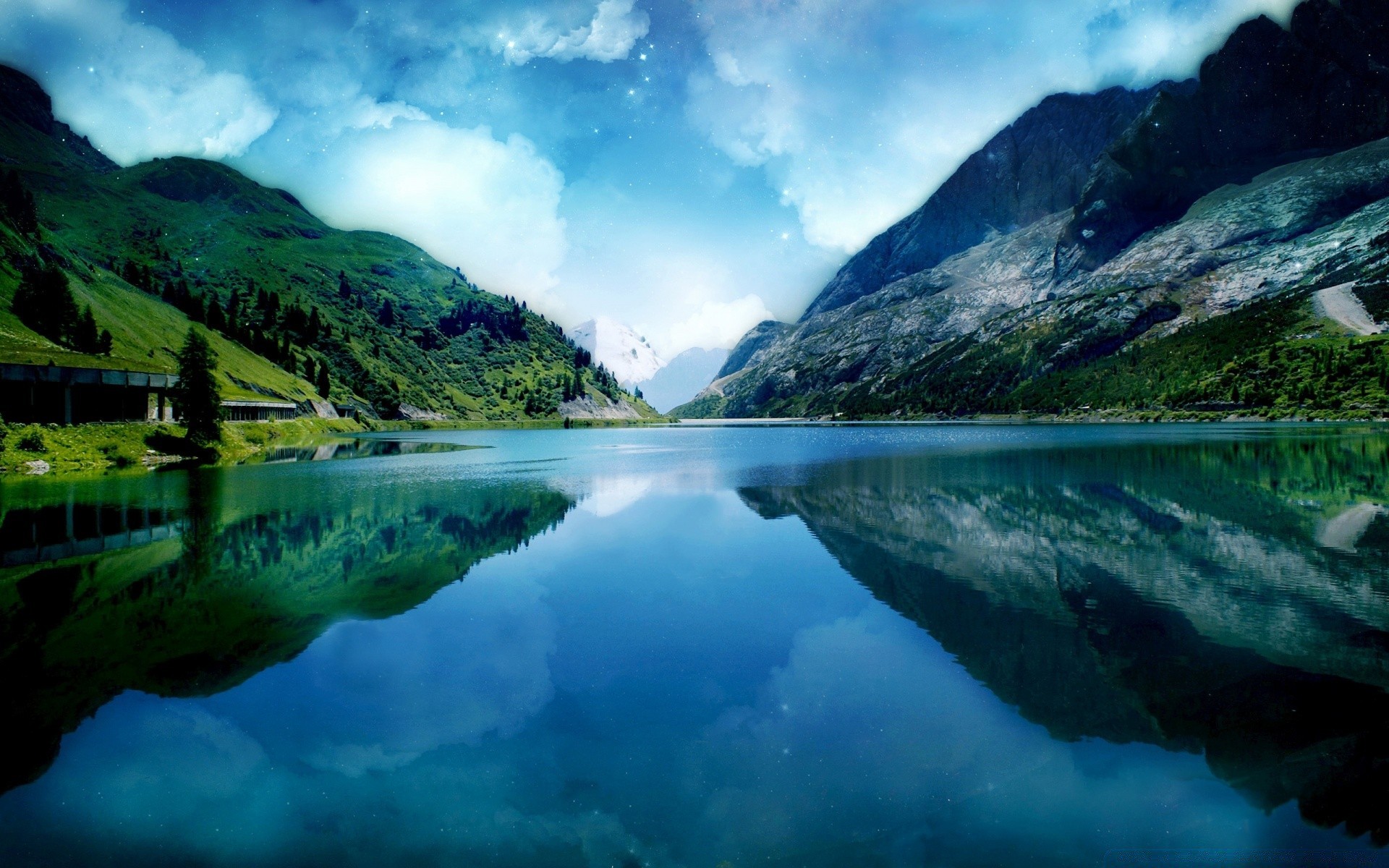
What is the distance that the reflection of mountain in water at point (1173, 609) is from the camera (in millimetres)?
12844

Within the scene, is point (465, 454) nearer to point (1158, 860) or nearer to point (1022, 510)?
point (1022, 510)

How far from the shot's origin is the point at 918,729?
44.9ft

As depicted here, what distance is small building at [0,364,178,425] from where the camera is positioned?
68.5m

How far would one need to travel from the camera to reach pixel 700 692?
15.8 metres

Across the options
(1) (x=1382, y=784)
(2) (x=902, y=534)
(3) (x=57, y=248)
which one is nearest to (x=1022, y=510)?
(2) (x=902, y=534)

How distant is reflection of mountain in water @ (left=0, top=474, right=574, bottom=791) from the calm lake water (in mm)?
183

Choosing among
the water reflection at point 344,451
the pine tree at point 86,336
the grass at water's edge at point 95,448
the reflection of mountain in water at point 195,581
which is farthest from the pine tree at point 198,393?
the pine tree at point 86,336

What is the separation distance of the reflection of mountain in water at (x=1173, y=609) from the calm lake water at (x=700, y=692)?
125 mm

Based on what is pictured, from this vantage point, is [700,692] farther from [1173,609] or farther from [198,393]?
[198,393]

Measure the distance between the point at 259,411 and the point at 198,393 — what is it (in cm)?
6311

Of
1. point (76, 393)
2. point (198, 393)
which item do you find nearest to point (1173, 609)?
point (198, 393)

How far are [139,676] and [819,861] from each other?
17.0 m

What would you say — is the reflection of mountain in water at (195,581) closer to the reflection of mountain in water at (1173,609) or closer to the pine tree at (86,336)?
the reflection of mountain in water at (1173,609)

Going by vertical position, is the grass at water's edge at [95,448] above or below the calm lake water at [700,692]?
above
